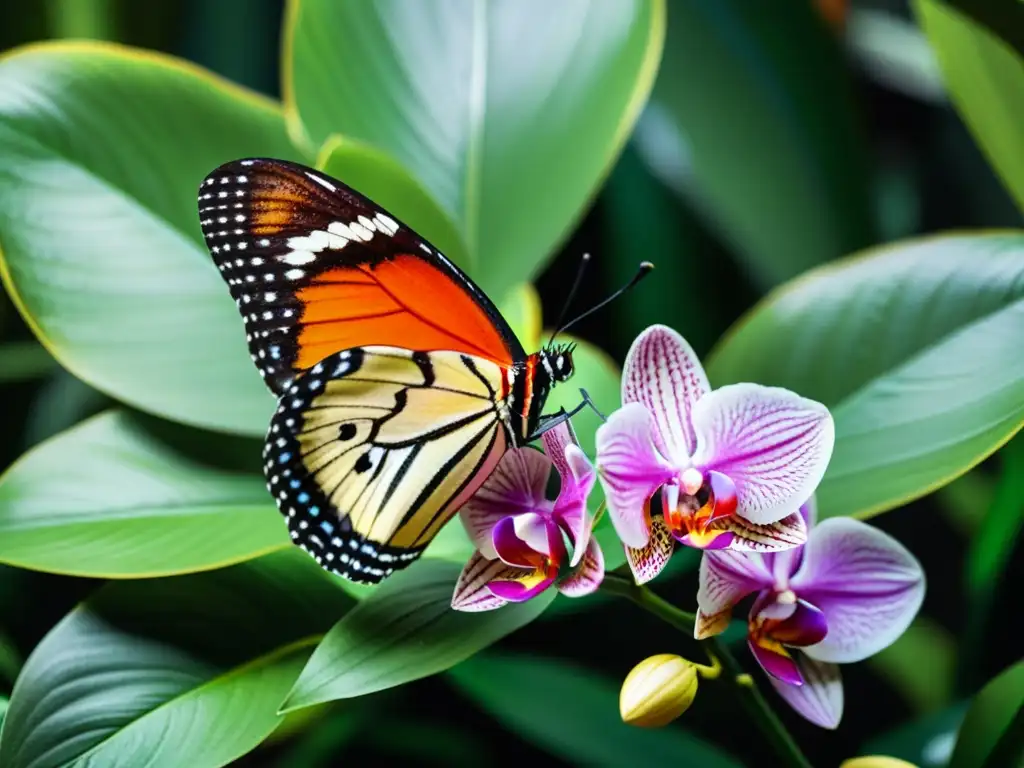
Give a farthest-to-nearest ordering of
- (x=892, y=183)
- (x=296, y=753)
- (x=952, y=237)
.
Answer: (x=892, y=183) < (x=296, y=753) < (x=952, y=237)

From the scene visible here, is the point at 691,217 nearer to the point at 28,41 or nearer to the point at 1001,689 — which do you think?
the point at 1001,689

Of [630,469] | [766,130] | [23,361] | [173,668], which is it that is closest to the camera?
[630,469]

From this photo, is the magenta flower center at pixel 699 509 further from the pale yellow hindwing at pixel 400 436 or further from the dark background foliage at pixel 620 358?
the dark background foliage at pixel 620 358

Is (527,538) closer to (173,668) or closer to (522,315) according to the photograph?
(173,668)

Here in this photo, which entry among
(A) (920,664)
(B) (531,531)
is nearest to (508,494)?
(B) (531,531)

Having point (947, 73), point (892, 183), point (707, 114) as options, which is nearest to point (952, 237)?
point (947, 73)

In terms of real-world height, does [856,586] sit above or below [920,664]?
above

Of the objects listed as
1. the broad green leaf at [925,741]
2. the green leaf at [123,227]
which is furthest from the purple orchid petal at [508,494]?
the broad green leaf at [925,741]
